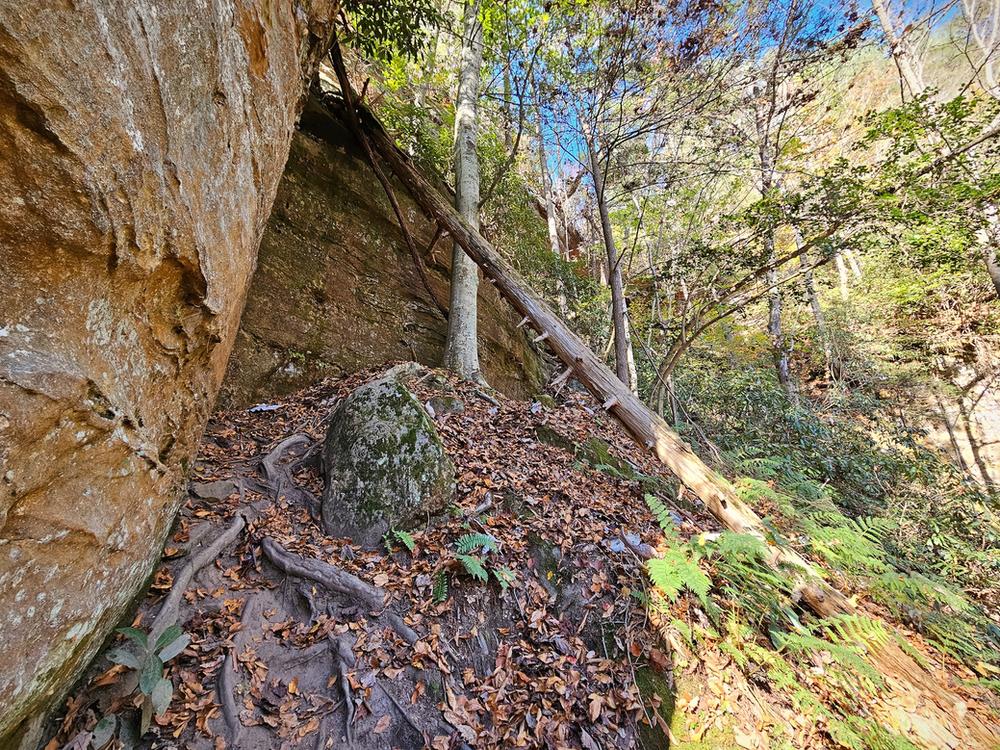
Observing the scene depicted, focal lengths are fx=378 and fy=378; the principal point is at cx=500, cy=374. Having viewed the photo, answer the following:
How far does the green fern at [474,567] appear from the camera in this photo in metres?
3.30

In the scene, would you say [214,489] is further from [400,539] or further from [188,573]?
[400,539]

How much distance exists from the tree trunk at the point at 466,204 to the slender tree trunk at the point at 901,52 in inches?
375

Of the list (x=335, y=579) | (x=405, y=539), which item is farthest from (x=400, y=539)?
(x=335, y=579)

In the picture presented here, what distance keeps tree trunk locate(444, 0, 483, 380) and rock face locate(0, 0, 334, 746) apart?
4.27 meters

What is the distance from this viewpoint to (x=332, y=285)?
20.6 ft

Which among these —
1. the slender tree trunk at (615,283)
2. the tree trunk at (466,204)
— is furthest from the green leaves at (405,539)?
the slender tree trunk at (615,283)

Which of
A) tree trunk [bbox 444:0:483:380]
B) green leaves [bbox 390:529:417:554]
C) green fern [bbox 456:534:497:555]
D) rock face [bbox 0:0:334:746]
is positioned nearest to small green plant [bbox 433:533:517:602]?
green fern [bbox 456:534:497:555]

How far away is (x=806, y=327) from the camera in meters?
12.4

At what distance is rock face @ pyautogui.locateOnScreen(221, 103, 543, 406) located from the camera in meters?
5.52

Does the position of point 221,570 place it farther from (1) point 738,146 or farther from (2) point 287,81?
(1) point 738,146

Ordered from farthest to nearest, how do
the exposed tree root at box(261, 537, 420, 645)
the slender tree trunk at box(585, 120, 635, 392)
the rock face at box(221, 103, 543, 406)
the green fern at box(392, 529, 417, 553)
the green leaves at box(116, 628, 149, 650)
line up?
1. the slender tree trunk at box(585, 120, 635, 392)
2. the rock face at box(221, 103, 543, 406)
3. the green fern at box(392, 529, 417, 553)
4. the exposed tree root at box(261, 537, 420, 645)
5. the green leaves at box(116, 628, 149, 650)

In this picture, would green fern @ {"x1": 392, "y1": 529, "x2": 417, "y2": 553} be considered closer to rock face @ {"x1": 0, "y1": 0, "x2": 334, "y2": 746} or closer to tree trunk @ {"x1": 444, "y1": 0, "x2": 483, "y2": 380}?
rock face @ {"x1": 0, "y1": 0, "x2": 334, "y2": 746}

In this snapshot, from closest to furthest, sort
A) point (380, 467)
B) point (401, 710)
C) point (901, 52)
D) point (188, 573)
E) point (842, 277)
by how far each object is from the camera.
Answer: point (401, 710)
point (188, 573)
point (380, 467)
point (901, 52)
point (842, 277)

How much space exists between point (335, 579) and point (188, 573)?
1017 millimetres
